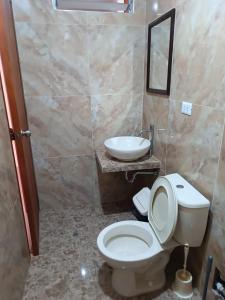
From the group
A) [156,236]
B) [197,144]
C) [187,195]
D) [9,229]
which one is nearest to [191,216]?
[187,195]

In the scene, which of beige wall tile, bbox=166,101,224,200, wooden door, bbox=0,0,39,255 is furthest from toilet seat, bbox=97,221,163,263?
wooden door, bbox=0,0,39,255

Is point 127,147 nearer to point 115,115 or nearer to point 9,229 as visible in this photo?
point 115,115

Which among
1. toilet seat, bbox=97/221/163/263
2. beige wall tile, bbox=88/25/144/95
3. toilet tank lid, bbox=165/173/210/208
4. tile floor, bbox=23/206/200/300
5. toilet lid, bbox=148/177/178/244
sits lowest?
tile floor, bbox=23/206/200/300

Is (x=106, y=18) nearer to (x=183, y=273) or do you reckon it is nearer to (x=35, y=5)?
(x=35, y=5)

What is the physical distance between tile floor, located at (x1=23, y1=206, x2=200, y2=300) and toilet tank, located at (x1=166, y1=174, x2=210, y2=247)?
48cm

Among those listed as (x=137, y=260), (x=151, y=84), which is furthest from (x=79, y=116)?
(x=137, y=260)

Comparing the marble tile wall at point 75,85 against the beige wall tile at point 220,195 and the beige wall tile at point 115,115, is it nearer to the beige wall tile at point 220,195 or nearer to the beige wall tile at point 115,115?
the beige wall tile at point 115,115

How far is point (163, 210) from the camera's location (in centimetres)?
145

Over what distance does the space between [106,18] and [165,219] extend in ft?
6.02

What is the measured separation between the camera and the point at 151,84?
6.75 ft

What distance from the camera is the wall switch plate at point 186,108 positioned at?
4.71ft

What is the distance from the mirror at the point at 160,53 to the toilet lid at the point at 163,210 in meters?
0.77

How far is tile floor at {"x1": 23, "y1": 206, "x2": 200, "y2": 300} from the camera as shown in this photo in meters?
→ 1.51

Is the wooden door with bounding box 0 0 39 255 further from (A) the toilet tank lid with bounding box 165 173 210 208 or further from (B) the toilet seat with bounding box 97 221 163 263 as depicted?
(A) the toilet tank lid with bounding box 165 173 210 208
